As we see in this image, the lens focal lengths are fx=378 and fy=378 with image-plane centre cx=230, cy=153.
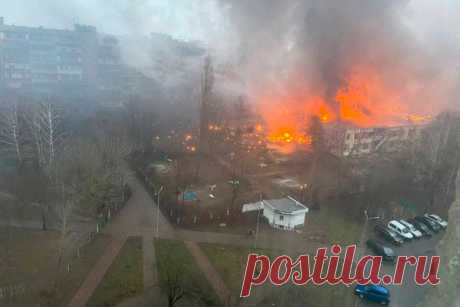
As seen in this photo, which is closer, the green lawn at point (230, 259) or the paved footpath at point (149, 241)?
the paved footpath at point (149, 241)

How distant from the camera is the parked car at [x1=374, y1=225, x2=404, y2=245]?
1037 centimetres

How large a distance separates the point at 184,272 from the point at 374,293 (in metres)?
3.92

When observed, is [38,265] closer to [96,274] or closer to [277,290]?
[96,274]

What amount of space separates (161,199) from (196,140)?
6.63 m

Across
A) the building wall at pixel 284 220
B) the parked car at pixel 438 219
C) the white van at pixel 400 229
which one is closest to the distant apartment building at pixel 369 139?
the parked car at pixel 438 219

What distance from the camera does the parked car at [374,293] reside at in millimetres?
7633

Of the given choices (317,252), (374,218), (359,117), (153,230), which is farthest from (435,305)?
(359,117)

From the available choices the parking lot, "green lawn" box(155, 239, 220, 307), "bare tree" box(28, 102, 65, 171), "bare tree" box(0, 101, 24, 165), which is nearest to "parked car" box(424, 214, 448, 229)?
the parking lot

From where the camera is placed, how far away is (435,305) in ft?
9.30

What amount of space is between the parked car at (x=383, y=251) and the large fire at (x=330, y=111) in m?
9.25

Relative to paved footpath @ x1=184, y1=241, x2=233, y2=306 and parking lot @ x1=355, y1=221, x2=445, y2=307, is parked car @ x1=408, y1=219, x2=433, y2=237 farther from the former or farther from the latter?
paved footpath @ x1=184, y1=241, x2=233, y2=306

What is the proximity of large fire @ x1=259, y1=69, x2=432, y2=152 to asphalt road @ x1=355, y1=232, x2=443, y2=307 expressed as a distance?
8885mm

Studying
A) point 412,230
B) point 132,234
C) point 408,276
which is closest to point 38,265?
point 132,234

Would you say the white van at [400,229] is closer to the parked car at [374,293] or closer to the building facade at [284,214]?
the building facade at [284,214]
